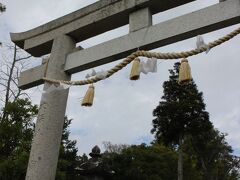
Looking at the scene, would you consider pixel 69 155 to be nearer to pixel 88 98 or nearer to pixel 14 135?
pixel 14 135

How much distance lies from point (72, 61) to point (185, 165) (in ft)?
80.8

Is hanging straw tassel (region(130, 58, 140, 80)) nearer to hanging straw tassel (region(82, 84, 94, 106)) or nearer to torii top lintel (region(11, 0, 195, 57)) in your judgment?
hanging straw tassel (region(82, 84, 94, 106))

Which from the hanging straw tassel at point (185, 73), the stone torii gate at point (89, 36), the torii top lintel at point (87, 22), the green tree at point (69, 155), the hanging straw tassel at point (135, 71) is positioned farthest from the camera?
the green tree at point (69, 155)

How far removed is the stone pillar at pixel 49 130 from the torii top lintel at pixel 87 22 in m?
0.52

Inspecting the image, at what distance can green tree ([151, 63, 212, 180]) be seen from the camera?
22.6m

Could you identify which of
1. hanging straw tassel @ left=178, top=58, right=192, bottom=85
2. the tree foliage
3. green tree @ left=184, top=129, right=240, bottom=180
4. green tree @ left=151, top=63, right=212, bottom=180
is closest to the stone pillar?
hanging straw tassel @ left=178, top=58, right=192, bottom=85

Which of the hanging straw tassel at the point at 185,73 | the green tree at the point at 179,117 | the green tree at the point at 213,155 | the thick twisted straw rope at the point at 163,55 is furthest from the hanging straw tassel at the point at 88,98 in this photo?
the green tree at the point at 213,155

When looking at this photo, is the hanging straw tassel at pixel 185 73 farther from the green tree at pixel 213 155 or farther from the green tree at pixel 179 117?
the green tree at pixel 213 155

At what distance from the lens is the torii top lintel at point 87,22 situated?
446cm

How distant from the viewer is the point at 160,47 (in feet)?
13.7

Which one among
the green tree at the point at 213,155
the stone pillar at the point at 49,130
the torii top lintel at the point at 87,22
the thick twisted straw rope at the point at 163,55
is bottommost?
the stone pillar at the point at 49,130

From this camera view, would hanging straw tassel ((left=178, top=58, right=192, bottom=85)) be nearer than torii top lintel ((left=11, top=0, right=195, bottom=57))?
Yes

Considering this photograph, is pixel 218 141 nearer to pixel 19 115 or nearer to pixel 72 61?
pixel 19 115

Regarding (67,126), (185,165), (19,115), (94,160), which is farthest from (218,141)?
(94,160)
